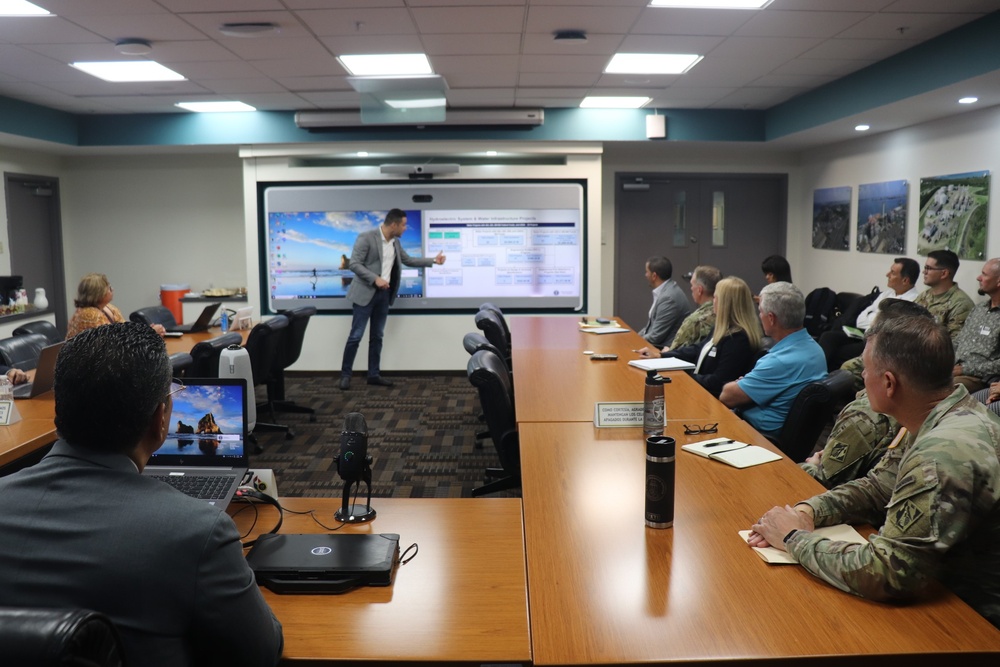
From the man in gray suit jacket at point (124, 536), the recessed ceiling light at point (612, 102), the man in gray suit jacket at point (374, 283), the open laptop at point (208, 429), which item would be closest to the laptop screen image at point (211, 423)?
the open laptop at point (208, 429)

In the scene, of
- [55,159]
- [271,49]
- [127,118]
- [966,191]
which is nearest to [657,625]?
[271,49]

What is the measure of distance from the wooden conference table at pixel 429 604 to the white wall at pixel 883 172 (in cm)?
534

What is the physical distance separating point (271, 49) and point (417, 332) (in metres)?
3.69

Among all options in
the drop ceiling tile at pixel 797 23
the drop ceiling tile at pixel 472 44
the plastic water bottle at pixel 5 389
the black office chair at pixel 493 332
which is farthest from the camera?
the black office chair at pixel 493 332

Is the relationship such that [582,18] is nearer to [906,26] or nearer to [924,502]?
[906,26]

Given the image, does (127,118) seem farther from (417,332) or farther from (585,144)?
(585,144)

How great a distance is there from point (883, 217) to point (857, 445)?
5.52 metres

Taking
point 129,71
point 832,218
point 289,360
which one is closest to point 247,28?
point 129,71

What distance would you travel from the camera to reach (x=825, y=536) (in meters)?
1.93

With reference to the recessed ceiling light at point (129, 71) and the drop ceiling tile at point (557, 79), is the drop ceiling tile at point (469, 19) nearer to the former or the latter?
the drop ceiling tile at point (557, 79)

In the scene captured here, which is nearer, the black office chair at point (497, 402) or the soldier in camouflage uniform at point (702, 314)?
the black office chair at point (497, 402)

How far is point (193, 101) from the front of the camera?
7.27 m

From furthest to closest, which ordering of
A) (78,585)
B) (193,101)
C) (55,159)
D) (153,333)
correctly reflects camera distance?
(55,159)
(193,101)
(153,333)
(78,585)

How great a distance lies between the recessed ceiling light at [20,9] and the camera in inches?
165
